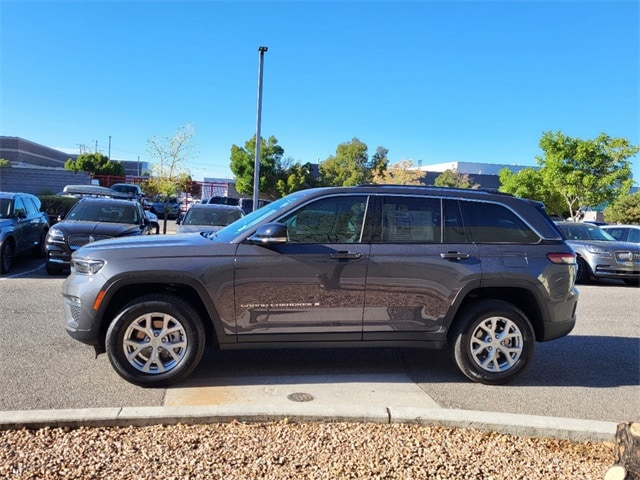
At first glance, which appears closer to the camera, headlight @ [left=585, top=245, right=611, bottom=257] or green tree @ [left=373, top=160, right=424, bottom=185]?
headlight @ [left=585, top=245, right=611, bottom=257]

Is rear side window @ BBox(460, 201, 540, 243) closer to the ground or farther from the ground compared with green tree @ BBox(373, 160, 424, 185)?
closer to the ground

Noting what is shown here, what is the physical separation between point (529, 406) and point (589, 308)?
5586 mm

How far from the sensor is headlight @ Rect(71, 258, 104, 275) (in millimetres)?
4285

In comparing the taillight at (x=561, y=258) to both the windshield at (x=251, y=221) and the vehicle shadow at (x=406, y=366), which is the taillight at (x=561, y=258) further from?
the windshield at (x=251, y=221)

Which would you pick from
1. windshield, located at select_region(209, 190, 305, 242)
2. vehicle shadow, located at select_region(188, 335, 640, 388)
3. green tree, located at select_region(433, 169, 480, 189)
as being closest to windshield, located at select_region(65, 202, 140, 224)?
vehicle shadow, located at select_region(188, 335, 640, 388)

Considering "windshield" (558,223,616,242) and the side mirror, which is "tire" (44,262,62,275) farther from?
"windshield" (558,223,616,242)

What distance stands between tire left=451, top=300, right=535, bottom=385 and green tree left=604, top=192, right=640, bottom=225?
3398cm

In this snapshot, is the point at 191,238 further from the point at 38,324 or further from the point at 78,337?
the point at 38,324

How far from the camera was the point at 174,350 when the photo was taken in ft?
14.1

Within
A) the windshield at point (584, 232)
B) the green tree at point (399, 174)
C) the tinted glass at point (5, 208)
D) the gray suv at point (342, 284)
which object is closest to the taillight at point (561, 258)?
the gray suv at point (342, 284)

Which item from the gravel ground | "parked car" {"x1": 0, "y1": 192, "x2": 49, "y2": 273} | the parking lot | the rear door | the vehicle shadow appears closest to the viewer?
the gravel ground

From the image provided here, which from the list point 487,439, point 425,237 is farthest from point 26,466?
point 425,237

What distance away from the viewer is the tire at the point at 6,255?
31.9 ft

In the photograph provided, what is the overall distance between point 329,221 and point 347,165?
1720 inches
